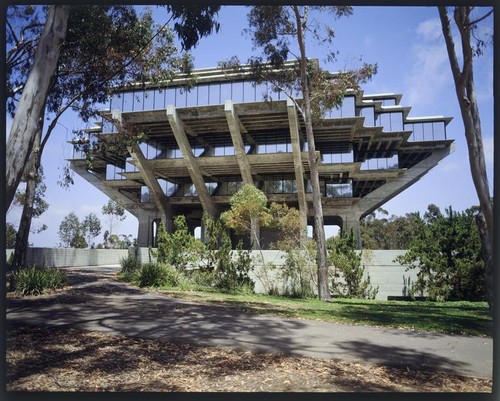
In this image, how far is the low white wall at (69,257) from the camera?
12076 mm

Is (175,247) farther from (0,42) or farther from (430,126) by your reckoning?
(430,126)

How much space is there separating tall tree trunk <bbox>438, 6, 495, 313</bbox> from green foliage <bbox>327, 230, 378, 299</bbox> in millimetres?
7703

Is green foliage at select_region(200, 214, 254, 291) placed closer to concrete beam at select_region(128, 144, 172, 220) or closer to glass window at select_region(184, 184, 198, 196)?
concrete beam at select_region(128, 144, 172, 220)

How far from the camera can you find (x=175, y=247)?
13.6 meters

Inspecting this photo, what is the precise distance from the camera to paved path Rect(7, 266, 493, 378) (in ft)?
16.6

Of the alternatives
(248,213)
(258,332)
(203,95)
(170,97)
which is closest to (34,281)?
(258,332)

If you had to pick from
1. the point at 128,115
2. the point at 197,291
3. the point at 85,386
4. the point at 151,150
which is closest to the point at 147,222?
the point at 151,150

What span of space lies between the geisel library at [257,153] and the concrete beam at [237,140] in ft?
0.20

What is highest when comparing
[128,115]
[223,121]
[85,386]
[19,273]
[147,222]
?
[223,121]

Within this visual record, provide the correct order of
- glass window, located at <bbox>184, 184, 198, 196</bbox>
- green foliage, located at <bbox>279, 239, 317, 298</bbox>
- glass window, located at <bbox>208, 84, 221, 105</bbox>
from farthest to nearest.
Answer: glass window, located at <bbox>184, 184, 198, 196</bbox> < glass window, located at <bbox>208, 84, 221, 105</bbox> < green foliage, located at <bbox>279, 239, 317, 298</bbox>

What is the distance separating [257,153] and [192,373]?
62.3 feet

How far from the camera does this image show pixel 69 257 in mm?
17219

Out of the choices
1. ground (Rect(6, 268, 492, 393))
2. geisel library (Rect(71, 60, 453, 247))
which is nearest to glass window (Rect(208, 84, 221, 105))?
geisel library (Rect(71, 60, 453, 247))

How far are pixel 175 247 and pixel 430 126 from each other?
713 inches
